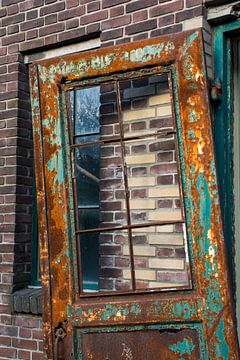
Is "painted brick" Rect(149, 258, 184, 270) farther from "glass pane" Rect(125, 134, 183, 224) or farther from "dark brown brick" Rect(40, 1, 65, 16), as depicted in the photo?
"dark brown brick" Rect(40, 1, 65, 16)

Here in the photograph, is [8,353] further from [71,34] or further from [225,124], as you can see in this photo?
[71,34]

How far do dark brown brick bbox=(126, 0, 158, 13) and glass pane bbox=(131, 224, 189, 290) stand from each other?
1385 mm

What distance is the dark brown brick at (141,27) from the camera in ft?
9.83

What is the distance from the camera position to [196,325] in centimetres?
243

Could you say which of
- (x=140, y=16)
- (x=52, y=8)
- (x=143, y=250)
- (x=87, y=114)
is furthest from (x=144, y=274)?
(x=52, y=8)

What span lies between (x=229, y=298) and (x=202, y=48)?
126cm

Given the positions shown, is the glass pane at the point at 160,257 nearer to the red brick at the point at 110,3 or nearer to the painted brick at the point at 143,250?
the painted brick at the point at 143,250

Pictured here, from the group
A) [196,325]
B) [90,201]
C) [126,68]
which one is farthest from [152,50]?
[196,325]

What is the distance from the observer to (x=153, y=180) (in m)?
2.89

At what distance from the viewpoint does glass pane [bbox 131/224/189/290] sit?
9.07 ft

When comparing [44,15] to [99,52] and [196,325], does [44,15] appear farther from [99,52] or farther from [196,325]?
[196,325]

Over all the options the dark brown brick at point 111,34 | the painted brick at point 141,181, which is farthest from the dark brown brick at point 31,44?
the painted brick at point 141,181

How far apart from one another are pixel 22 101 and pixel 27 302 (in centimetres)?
146

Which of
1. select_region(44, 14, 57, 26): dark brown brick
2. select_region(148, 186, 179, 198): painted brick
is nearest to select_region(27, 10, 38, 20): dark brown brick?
select_region(44, 14, 57, 26): dark brown brick
